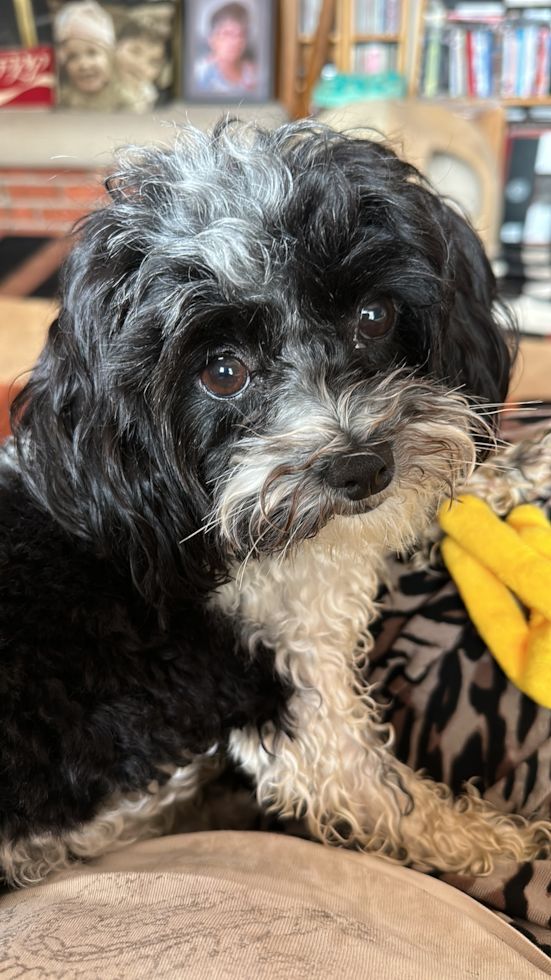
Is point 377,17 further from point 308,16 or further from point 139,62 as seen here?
point 139,62

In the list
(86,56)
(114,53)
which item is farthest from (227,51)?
(86,56)

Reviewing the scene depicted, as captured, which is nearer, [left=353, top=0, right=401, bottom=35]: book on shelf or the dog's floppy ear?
the dog's floppy ear

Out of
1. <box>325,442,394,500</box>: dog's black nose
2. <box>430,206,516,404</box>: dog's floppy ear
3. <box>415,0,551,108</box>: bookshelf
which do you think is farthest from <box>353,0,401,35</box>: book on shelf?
<box>325,442,394,500</box>: dog's black nose

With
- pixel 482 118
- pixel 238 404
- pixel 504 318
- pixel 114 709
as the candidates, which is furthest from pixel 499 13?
pixel 114 709

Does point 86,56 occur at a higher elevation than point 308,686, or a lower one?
higher

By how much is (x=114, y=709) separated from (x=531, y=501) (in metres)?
0.83

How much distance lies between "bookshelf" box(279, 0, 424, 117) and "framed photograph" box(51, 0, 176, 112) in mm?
704

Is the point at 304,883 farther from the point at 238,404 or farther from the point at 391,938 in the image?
the point at 238,404

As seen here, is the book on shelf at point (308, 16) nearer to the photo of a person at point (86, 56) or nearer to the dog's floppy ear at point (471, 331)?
the photo of a person at point (86, 56)

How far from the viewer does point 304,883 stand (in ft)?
2.87

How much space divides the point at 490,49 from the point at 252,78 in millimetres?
1336

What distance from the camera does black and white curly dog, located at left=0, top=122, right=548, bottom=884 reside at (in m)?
0.89

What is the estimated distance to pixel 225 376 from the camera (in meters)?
0.95

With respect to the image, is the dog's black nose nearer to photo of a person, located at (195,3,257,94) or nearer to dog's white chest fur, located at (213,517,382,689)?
dog's white chest fur, located at (213,517,382,689)
